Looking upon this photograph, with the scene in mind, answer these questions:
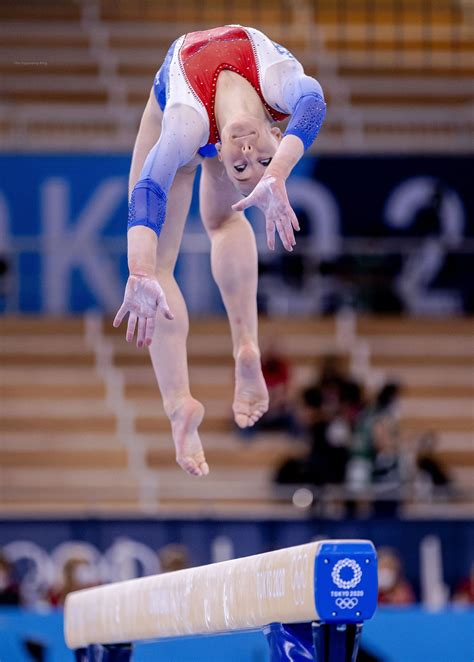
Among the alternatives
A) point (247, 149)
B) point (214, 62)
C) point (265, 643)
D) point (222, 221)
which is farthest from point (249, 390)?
point (265, 643)

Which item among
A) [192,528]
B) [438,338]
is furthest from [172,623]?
[438,338]

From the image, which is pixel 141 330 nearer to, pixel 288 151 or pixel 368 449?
pixel 288 151

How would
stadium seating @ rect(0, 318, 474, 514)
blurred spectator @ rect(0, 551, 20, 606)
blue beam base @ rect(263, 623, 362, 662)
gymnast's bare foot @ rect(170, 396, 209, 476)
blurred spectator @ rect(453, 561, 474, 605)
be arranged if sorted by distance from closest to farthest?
blue beam base @ rect(263, 623, 362, 662) < gymnast's bare foot @ rect(170, 396, 209, 476) < blurred spectator @ rect(0, 551, 20, 606) < blurred spectator @ rect(453, 561, 474, 605) < stadium seating @ rect(0, 318, 474, 514)

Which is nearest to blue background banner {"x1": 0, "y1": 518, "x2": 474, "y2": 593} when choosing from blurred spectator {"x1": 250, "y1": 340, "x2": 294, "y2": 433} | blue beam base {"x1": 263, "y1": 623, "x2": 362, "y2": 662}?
blurred spectator {"x1": 250, "y1": 340, "x2": 294, "y2": 433}

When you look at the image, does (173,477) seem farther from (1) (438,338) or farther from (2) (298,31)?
(2) (298,31)

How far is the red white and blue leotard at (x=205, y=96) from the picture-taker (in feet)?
15.8

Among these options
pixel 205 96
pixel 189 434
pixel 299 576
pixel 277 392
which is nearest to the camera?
pixel 299 576

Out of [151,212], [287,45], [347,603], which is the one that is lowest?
[347,603]

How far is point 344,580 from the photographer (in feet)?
11.8

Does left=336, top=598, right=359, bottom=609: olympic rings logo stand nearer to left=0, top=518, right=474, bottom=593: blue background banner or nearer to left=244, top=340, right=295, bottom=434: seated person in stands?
left=0, top=518, right=474, bottom=593: blue background banner

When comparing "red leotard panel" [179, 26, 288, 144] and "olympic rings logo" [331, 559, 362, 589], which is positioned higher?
"red leotard panel" [179, 26, 288, 144]

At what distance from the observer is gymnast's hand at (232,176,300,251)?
14.8ft

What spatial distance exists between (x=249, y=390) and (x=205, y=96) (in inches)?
48.9

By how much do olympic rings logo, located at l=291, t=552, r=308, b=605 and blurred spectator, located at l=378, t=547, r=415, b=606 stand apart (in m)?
5.65
